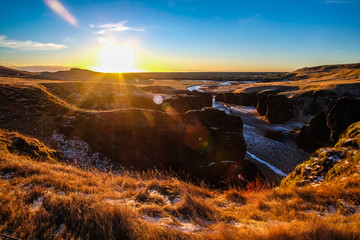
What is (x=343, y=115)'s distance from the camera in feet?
63.4

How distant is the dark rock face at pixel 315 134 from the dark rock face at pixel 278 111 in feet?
36.0

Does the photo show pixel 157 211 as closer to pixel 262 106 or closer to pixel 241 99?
pixel 262 106

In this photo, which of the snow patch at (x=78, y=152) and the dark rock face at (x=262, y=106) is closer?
the snow patch at (x=78, y=152)

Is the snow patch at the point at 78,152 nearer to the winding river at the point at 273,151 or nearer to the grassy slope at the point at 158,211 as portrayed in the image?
the grassy slope at the point at 158,211

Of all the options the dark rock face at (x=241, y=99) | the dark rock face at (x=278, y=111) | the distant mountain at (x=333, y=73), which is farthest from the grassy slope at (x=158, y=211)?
the distant mountain at (x=333, y=73)

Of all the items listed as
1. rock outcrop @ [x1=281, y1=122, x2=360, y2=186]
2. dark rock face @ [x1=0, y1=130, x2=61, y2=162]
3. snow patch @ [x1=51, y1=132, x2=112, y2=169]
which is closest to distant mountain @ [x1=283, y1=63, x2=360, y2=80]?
Result: rock outcrop @ [x1=281, y1=122, x2=360, y2=186]

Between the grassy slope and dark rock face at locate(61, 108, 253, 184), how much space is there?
7.94m

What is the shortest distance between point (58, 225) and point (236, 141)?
16.1 metres

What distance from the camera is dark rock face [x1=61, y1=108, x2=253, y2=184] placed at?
13.9 meters

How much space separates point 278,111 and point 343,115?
18903 mm

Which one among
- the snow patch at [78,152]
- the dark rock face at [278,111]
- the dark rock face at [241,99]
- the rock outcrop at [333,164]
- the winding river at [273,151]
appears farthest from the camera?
the dark rock face at [241,99]

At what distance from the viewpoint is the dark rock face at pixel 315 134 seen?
2455 centimetres

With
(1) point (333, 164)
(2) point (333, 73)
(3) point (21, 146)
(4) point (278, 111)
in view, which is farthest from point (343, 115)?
(2) point (333, 73)

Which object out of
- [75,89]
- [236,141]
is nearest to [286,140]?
[236,141]
